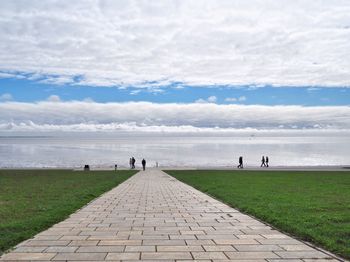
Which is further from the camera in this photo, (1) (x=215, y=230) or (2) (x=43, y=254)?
(1) (x=215, y=230)

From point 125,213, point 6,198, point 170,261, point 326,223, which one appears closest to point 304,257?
point 170,261

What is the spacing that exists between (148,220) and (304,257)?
5.32 m

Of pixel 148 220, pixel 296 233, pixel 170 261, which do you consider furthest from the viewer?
pixel 148 220

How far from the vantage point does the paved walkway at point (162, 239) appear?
7.25m

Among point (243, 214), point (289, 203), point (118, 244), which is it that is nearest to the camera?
point (118, 244)

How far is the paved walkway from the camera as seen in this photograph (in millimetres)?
7250

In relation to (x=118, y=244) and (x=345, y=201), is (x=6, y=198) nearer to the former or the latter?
(x=118, y=244)

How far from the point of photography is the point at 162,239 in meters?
8.70

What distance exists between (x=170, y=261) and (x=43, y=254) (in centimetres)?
252

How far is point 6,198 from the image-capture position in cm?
1745

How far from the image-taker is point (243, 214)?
12.6 metres

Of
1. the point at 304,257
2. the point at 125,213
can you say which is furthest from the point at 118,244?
the point at 125,213

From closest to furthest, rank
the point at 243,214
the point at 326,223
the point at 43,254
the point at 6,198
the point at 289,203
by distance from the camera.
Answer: the point at 43,254, the point at 326,223, the point at 243,214, the point at 289,203, the point at 6,198

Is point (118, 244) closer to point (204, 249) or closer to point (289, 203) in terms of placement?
point (204, 249)
